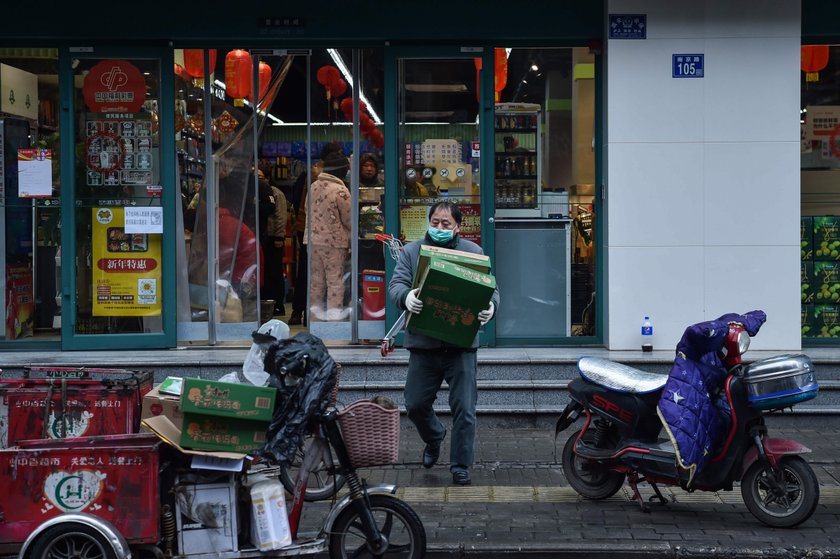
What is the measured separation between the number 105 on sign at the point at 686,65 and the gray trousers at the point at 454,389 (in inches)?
156

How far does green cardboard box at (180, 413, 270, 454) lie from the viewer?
5379mm

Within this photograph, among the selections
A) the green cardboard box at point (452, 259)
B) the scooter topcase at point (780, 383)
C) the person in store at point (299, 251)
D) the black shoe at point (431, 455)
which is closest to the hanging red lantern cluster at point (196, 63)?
the person in store at point (299, 251)

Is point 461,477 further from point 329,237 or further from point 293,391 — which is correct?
point 329,237

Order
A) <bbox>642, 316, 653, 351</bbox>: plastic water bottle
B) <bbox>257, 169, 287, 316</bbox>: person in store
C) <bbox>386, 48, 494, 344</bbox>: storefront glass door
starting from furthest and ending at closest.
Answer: <bbox>257, 169, 287, 316</bbox>: person in store < <bbox>386, 48, 494, 344</bbox>: storefront glass door < <bbox>642, 316, 653, 351</bbox>: plastic water bottle

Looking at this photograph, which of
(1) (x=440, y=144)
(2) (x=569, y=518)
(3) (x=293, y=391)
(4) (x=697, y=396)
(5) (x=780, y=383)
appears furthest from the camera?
(1) (x=440, y=144)

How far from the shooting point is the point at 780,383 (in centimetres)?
641

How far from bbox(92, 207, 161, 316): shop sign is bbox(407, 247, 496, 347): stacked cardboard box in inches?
165

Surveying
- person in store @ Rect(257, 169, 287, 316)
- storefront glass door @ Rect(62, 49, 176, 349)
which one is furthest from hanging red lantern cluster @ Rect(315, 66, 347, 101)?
storefront glass door @ Rect(62, 49, 176, 349)

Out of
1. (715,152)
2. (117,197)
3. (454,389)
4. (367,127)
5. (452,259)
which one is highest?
(367,127)

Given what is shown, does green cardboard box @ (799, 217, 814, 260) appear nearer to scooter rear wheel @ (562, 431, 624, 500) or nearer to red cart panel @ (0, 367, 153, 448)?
scooter rear wheel @ (562, 431, 624, 500)

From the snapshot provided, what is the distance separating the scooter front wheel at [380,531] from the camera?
18.1 ft

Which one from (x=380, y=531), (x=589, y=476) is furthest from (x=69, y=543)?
(x=589, y=476)

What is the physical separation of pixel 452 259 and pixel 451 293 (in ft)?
0.71

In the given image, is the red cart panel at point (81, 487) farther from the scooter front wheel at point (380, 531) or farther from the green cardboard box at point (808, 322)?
the green cardboard box at point (808, 322)
